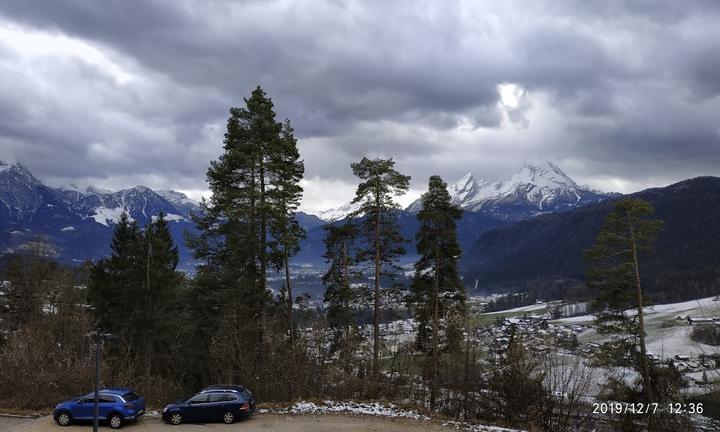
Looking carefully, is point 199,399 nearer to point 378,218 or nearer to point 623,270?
point 378,218

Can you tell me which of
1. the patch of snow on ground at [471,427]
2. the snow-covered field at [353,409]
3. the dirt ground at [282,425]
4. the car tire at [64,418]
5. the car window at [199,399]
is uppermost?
the car window at [199,399]

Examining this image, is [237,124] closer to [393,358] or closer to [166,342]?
[393,358]

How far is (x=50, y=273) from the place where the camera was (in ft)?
182

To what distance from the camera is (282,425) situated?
24000 millimetres

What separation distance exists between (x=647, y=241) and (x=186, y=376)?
37.8 metres

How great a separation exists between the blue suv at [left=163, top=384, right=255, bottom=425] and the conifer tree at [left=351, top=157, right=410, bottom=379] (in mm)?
10515

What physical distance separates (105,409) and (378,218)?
19.1m

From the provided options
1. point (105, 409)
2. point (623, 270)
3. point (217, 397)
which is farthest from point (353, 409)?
point (623, 270)

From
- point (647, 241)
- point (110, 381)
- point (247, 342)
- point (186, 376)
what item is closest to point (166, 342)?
point (186, 376)

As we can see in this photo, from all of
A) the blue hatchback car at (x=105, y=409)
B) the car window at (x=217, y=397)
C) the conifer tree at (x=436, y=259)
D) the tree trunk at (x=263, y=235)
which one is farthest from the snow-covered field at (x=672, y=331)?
the blue hatchback car at (x=105, y=409)

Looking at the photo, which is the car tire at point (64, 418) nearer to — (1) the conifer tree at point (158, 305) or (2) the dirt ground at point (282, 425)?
(2) the dirt ground at point (282, 425)

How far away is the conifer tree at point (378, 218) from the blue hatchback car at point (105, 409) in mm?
14550

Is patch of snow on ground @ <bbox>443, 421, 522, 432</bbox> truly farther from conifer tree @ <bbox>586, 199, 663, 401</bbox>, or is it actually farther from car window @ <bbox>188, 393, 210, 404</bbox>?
conifer tree @ <bbox>586, 199, 663, 401</bbox>

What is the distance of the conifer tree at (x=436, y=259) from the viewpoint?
36688 mm
